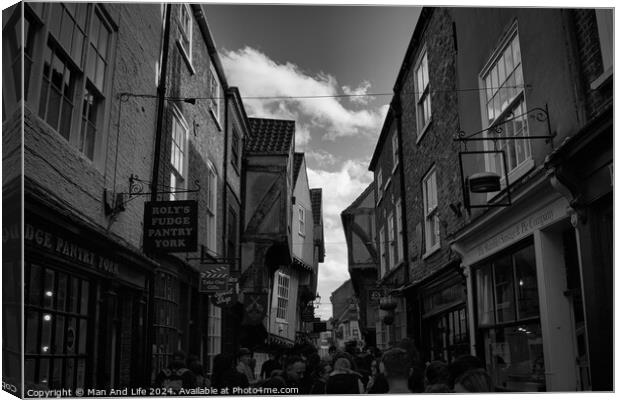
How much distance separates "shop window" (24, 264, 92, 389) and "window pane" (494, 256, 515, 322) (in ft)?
15.1

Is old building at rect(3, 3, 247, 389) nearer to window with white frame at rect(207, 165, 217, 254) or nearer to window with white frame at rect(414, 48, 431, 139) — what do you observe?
window with white frame at rect(207, 165, 217, 254)

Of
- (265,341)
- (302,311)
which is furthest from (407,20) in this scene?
(302,311)

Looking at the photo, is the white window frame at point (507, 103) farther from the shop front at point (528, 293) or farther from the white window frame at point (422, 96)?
the white window frame at point (422, 96)

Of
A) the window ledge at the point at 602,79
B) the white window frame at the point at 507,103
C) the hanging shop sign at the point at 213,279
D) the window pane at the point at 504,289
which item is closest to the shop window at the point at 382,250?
the hanging shop sign at the point at 213,279

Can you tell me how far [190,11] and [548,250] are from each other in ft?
19.5

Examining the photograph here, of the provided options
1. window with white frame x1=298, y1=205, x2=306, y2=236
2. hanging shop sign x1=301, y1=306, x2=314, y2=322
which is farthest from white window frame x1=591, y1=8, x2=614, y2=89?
hanging shop sign x1=301, y1=306, x2=314, y2=322

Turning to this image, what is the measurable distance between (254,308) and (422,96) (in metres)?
5.67

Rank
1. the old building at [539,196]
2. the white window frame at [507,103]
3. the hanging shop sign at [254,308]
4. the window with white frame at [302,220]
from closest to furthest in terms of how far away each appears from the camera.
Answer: the old building at [539,196], the white window frame at [507,103], the hanging shop sign at [254,308], the window with white frame at [302,220]

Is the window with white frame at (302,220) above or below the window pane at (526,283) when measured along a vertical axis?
above

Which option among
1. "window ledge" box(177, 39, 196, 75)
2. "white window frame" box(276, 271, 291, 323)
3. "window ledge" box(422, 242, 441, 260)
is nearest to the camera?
"window ledge" box(177, 39, 196, 75)

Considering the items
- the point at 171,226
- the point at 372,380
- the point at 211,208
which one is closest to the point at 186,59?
the point at 211,208

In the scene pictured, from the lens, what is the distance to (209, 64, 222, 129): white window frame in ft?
36.1

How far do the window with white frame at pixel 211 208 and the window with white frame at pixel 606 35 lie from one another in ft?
24.1

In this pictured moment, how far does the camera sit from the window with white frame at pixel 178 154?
29.1 ft
